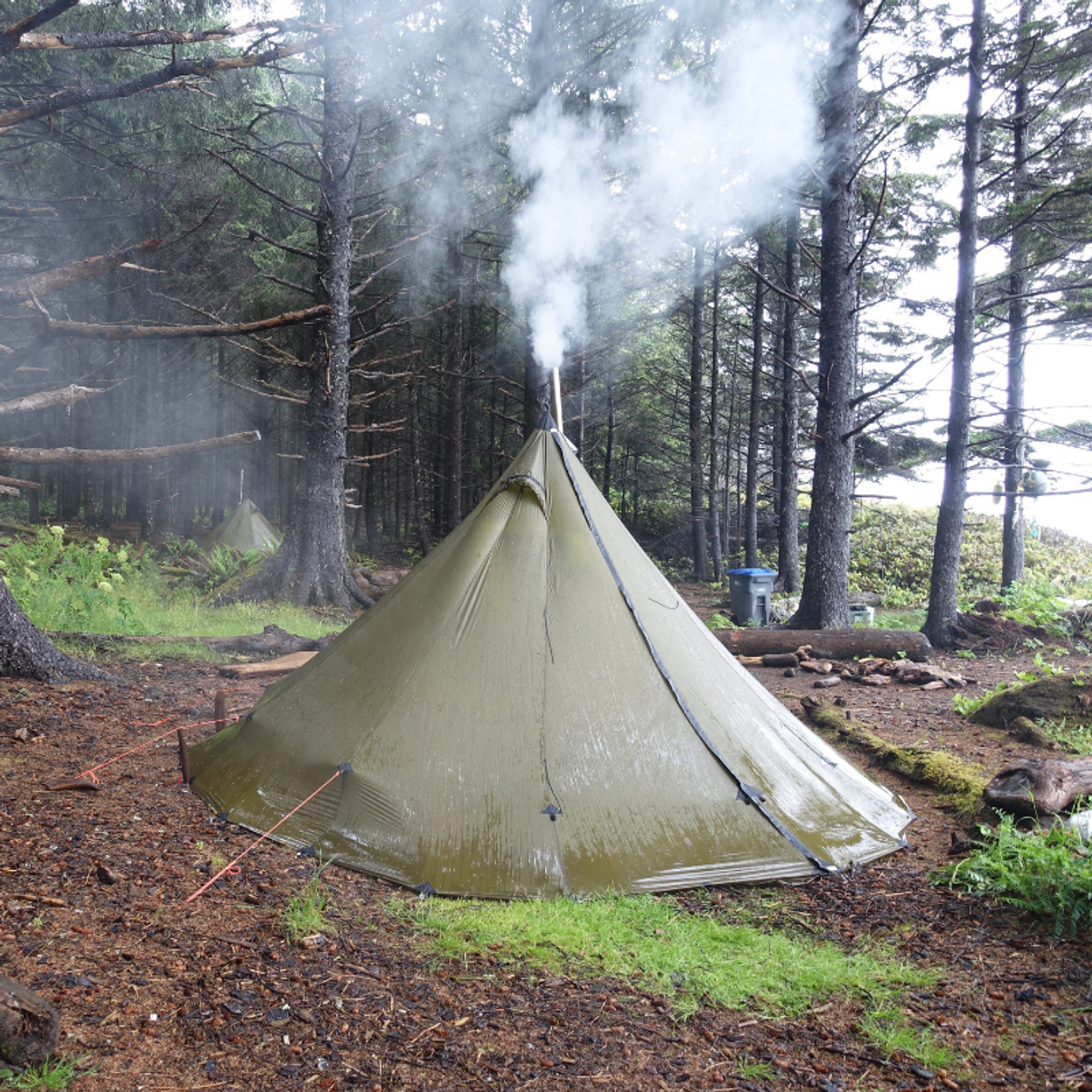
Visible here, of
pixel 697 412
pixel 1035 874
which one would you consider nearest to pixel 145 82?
pixel 1035 874

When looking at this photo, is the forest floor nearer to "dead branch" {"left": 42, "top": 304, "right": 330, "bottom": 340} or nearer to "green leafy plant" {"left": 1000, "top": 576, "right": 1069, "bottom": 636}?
"dead branch" {"left": 42, "top": 304, "right": 330, "bottom": 340}

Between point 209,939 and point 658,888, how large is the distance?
1.85 metres

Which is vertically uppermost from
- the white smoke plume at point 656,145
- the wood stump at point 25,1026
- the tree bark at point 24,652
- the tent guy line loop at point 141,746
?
the white smoke plume at point 656,145

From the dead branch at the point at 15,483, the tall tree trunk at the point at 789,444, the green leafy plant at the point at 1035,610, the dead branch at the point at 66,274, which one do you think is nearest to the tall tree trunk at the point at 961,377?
the green leafy plant at the point at 1035,610

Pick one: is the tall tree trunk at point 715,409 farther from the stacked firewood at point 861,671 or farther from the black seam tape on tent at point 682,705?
the black seam tape on tent at point 682,705

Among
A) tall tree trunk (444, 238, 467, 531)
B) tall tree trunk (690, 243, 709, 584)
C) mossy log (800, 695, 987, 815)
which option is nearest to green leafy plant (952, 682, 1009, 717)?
mossy log (800, 695, 987, 815)

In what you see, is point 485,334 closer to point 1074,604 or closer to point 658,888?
point 1074,604

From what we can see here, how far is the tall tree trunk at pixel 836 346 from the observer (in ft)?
28.8

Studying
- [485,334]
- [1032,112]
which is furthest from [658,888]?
[485,334]

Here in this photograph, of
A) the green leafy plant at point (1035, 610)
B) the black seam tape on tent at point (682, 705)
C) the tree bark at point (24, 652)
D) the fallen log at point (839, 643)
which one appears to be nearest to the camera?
the black seam tape on tent at point (682, 705)

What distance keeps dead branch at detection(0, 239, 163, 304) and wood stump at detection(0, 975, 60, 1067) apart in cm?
251

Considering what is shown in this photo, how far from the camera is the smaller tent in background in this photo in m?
18.6

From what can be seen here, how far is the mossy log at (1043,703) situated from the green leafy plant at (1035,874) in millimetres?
3008

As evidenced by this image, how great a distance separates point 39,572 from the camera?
10.0 m
